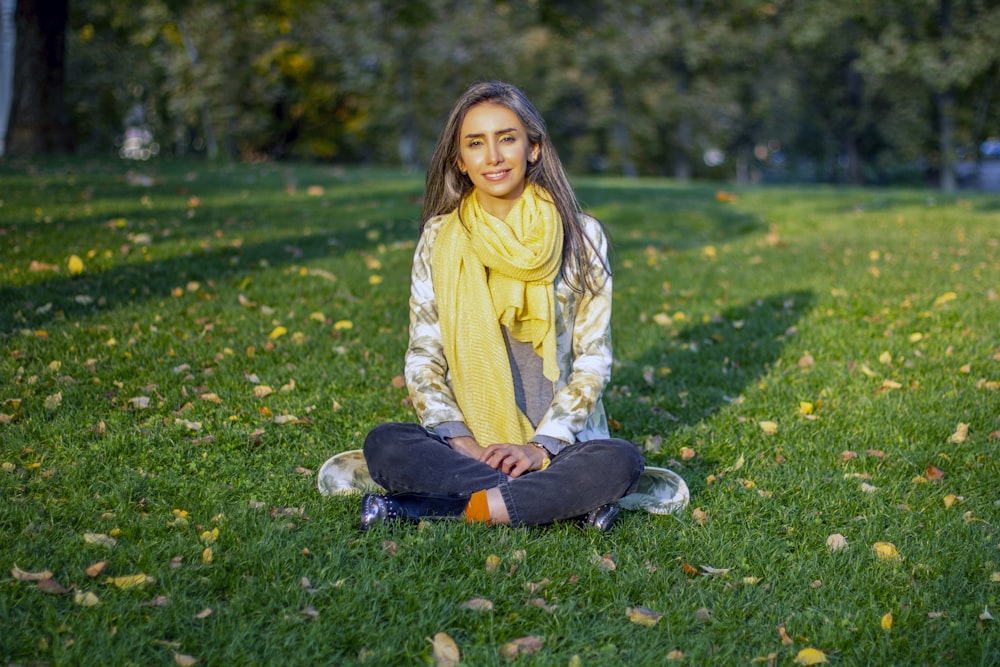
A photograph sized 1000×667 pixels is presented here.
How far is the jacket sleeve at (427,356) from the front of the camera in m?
3.74

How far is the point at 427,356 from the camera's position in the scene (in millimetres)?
3906

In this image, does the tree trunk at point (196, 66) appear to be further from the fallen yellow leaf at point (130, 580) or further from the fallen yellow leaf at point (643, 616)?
the fallen yellow leaf at point (643, 616)

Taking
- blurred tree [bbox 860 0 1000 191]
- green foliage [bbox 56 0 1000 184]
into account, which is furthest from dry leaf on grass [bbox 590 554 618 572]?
blurred tree [bbox 860 0 1000 191]

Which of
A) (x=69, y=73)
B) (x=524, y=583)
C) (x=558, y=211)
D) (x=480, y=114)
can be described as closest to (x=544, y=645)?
(x=524, y=583)

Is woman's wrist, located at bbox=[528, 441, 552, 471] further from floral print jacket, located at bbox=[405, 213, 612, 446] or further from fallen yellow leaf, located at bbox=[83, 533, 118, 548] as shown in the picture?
fallen yellow leaf, located at bbox=[83, 533, 118, 548]

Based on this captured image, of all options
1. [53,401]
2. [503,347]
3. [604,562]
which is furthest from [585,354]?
[53,401]

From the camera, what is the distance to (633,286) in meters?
8.31

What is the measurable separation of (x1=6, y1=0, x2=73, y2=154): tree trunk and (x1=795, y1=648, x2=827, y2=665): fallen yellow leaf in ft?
51.5

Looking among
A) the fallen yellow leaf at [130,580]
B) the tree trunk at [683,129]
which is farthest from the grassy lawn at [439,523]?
the tree trunk at [683,129]

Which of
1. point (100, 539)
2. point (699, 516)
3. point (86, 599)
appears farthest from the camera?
point (699, 516)

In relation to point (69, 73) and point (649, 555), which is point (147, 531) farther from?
point (69, 73)

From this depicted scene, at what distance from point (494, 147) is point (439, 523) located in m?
1.51

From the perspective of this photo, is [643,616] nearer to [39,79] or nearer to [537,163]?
[537,163]

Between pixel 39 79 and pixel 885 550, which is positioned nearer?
pixel 885 550
